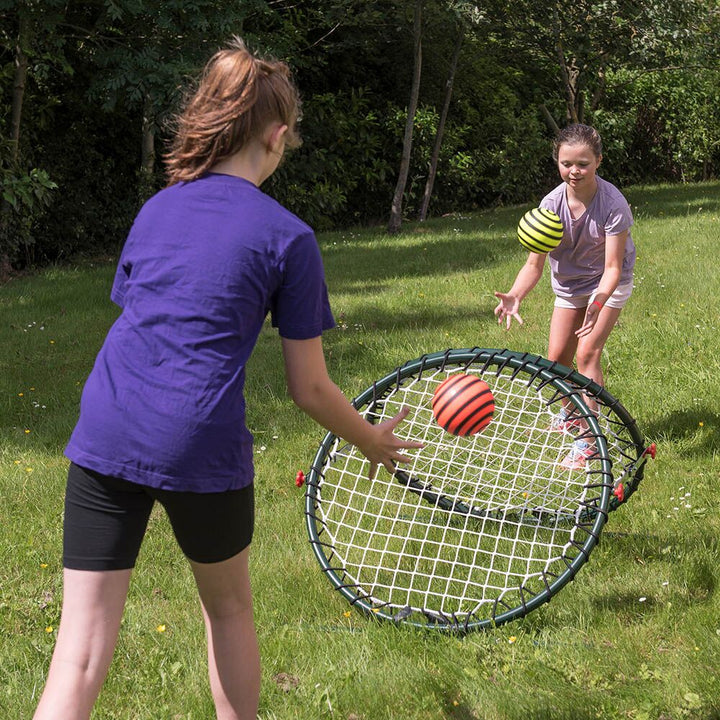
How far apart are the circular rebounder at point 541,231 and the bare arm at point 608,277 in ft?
0.84

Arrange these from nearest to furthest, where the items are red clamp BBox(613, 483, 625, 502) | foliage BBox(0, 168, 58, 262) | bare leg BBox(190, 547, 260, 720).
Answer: bare leg BBox(190, 547, 260, 720) < red clamp BBox(613, 483, 625, 502) < foliage BBox(0, 168, 58, 262)

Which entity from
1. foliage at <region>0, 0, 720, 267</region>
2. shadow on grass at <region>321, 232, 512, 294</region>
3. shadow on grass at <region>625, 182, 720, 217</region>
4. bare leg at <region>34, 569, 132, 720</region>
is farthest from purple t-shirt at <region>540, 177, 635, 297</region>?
shadow on grass at <region>625, 182, 720, 217</region>

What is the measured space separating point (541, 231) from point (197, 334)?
2909 millimetres

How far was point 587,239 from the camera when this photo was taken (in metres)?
4.92

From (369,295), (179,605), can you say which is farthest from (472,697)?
(369,295)

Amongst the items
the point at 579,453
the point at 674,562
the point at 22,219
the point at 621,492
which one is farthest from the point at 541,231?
the point at 22,219

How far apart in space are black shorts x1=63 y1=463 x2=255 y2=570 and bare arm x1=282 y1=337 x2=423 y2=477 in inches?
10.3

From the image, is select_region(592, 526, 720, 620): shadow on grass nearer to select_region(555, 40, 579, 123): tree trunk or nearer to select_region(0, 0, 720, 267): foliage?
select_region(0, 0, 720, 267): foliage

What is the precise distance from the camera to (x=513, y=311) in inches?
188

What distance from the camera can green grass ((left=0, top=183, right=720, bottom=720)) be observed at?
10.2ft

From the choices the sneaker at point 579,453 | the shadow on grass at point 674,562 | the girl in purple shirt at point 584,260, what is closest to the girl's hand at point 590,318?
the girl in purple shirt at point 584,260

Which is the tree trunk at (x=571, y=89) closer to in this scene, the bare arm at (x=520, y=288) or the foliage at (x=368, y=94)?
the foliage at (x=368, y=94)

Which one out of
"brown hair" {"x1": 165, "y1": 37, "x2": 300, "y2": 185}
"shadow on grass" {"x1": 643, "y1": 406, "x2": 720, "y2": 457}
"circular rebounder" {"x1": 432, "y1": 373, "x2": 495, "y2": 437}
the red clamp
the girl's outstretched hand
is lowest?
"shadow on grass" {"x1": 643, "y1": 406, "x2": 720, "y2": 457}

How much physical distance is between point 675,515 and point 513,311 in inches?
49.4
